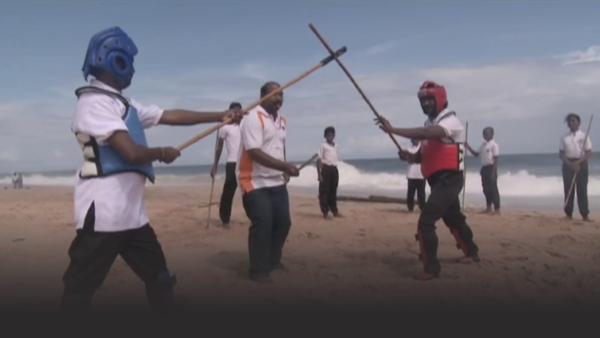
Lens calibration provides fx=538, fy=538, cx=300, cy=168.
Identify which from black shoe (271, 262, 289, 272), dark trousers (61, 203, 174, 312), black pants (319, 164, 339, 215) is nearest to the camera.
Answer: dark trousers (61, 203, 174, 312)

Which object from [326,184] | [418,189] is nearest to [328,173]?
[326,184]

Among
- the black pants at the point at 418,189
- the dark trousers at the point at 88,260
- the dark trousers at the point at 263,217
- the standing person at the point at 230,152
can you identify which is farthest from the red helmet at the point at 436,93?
the black pants at the point at 418,189

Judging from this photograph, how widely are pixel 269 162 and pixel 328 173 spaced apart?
5648mm

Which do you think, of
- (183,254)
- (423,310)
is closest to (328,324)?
(423,310)

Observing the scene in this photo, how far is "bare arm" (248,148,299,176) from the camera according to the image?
16.5 feet

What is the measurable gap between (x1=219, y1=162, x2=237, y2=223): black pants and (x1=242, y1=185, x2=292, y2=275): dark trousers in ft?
10.5

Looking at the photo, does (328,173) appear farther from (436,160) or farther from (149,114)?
(149,114)

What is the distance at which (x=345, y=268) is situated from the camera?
5.88 meters

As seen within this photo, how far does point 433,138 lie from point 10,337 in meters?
3.85

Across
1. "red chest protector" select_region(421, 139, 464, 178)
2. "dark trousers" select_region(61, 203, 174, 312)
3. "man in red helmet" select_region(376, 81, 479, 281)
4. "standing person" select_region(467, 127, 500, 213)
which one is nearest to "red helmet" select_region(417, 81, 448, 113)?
"man in red helmet" select_region(376, 81, 479, 281)

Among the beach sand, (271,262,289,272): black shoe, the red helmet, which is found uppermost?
the red helmet

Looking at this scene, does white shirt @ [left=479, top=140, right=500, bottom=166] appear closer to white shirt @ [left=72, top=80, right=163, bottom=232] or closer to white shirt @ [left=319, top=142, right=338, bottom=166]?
white shirt @ [left=319, top=142, right=338, bottom=166]

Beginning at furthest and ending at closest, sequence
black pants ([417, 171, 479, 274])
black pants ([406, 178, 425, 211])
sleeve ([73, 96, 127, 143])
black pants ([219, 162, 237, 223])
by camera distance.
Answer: black pants ([406, 178, 425, 211])
black pants ([219, 162, 237, 223])
black pants ([417, 171, 479, 274])
sleeve ([73, 96, 127, 143])

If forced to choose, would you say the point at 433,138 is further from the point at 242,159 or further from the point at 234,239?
the point at 234,239
